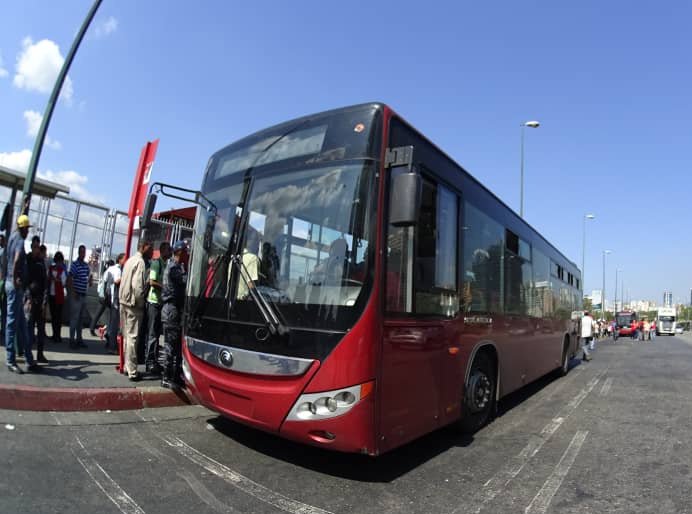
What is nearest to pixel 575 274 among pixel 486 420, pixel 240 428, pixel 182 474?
pixel 486 420

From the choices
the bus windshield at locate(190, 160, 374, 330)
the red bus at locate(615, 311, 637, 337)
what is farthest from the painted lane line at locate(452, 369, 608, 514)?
the red bus at locate(615, 311, 637, 337)

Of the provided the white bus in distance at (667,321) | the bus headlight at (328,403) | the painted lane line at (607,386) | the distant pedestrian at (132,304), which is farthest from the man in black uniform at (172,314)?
the white bus in distance at (667,321)

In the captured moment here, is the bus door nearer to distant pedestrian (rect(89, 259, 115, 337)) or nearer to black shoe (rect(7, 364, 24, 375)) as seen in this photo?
black shoe (rect(7, 364, 24, 375))

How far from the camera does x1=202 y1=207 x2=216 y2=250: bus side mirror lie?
15.2 ft

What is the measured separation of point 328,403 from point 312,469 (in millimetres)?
896

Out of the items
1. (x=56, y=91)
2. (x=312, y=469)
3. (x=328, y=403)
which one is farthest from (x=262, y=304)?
(x=56, y=91)

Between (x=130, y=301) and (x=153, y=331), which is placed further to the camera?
(x=153, y=331)

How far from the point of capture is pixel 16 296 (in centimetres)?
573

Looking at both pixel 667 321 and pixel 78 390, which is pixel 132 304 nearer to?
pixel 78 390

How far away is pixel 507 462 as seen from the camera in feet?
15.0

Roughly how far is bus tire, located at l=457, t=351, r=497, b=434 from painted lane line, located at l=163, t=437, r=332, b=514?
2.36m

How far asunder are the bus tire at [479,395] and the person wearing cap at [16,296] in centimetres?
535

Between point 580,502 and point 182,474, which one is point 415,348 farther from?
point 182,474

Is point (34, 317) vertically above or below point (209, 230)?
below
